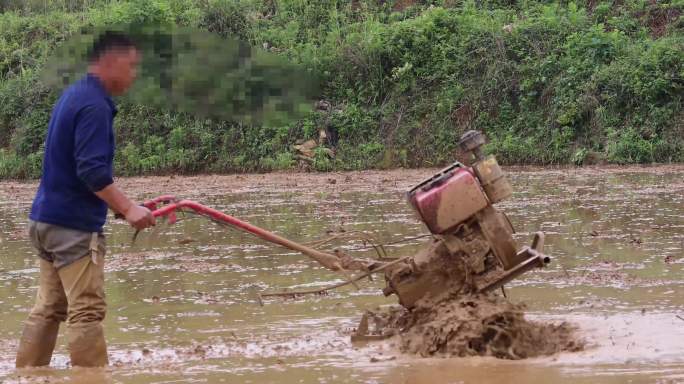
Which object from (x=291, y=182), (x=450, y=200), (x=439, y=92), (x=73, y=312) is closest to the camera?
(x=73, y=312)

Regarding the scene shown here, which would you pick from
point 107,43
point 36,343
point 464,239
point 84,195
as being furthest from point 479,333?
point 107,43

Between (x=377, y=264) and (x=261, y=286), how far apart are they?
7.07 ft

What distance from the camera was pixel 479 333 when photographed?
5.06 m

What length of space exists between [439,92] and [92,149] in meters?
14.2

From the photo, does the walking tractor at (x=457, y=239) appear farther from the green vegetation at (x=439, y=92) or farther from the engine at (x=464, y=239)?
the green vegetation at (x=439, y=92)

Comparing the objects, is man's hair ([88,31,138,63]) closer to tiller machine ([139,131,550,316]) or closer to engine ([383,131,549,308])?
tiller machine ([139,131,550,316])

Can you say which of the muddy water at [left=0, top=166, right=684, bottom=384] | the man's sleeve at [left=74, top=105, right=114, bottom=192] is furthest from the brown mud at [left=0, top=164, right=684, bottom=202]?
the man's sleeve at [left=74, top=105, right=114, bottom=192]

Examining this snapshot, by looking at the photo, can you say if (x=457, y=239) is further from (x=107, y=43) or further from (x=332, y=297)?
(x=107, y=43)

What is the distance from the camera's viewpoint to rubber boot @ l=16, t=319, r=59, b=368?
5.04 m

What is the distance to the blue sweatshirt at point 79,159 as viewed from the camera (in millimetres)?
4605

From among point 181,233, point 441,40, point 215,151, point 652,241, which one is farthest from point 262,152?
point 652,241

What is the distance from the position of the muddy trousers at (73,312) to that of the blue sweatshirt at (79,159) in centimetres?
20

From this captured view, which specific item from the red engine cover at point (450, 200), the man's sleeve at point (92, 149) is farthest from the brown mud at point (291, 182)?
the man's sleeve at point (92, 149)

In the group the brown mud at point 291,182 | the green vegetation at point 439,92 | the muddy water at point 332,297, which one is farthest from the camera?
the green vegetation at point 439,92
